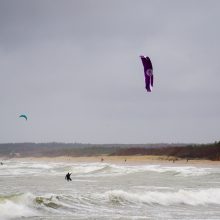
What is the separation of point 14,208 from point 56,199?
7.42 ft

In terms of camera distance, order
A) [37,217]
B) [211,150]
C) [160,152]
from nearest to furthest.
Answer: [37,217]
[211,150]
[160,152]

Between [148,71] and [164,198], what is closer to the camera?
[148,71]

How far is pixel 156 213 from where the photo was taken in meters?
15.8

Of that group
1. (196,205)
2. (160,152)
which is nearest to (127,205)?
(196,205)

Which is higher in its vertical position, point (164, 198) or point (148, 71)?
point (148, 71)

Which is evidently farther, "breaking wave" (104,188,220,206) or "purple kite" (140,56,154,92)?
"breaking wave" (104,188,220,206)

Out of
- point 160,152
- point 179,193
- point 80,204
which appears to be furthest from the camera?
point 160,152

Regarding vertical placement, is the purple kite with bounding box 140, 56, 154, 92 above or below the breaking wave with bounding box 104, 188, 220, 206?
above

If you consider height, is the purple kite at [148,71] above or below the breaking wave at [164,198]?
above

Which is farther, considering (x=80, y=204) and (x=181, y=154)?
(x=181, y=154)

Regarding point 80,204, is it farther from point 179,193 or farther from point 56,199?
point 179,193

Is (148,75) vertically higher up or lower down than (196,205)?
higher up

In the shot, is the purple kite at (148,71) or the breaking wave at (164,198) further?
the breaking wave at (164,198)

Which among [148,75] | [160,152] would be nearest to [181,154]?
[160,152]
